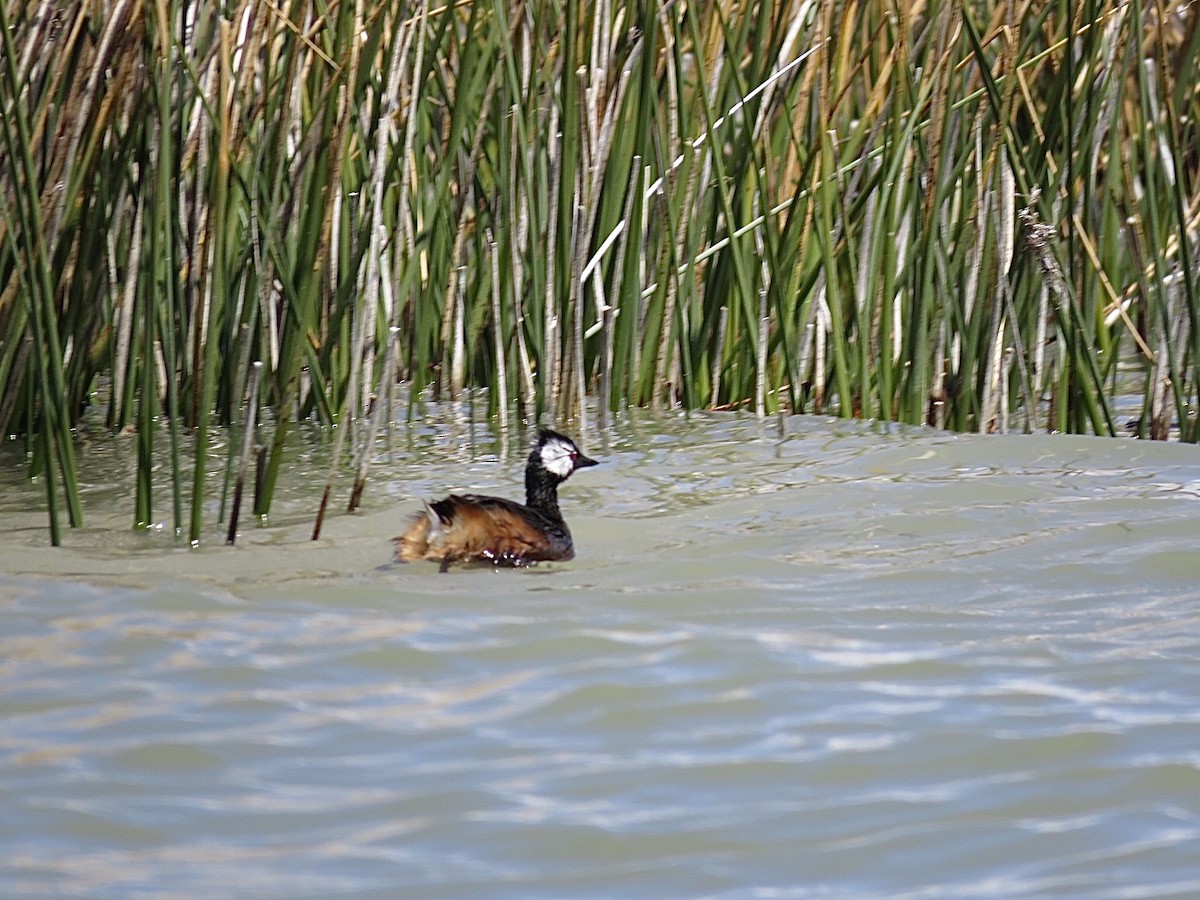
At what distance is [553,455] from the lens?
4555mm

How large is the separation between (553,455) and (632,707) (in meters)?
1.68

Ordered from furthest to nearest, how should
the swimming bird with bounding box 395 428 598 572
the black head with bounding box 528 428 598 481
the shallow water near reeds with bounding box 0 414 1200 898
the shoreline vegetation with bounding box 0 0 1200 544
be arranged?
the black head with bounding box 528 428 598 481
the shoreline vegetation with bounding box 0 0 1200 544
the swimming bird with bounding box 395 428 598 572
the shallow water near reeds with bounding box 0 414 1200 898

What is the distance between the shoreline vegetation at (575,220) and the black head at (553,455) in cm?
44

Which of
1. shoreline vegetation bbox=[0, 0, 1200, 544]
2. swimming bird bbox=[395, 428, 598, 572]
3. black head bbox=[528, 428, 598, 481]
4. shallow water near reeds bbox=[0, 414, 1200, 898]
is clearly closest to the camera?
shallow water near reeds bbox=[0, 414, 1200, 898]

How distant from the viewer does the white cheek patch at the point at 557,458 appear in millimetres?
4543

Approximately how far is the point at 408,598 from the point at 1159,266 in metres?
2.54

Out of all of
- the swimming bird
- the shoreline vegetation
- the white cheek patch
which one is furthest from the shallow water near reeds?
A: the shoreline vegetation

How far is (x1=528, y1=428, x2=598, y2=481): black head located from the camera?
4.52m

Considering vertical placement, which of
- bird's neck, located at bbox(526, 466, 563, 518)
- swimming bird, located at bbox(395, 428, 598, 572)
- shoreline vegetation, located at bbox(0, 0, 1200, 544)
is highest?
shoreline vegetation, located at bbox(0, 0, 1200, 544)

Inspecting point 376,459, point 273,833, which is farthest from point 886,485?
point 273,833

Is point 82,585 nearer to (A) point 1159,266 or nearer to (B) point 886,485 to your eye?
(B) point 886,485

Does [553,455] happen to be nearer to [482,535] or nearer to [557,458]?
[557,458]

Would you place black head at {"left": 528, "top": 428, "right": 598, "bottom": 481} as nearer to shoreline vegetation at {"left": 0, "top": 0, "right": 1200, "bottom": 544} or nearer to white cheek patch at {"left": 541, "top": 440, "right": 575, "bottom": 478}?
white cheek patch at {"left": 541, "top": 440, "right": 575, "bottom": 478}

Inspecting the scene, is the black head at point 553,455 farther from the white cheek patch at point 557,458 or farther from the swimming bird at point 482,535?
the swimming bird at point 482,535
